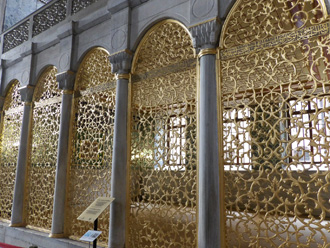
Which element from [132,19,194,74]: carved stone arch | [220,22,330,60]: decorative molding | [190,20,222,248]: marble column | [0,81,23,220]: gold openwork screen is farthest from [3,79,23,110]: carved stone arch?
[220,22,330,60]: decorative molding

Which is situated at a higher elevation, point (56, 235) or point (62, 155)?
point (62, 155)

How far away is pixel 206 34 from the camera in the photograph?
11.7 feet

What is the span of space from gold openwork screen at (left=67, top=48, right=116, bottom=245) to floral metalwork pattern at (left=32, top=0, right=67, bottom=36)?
1.53 metres

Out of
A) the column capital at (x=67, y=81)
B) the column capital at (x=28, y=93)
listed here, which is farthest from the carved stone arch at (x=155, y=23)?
the column capital at (x=28, y=93)

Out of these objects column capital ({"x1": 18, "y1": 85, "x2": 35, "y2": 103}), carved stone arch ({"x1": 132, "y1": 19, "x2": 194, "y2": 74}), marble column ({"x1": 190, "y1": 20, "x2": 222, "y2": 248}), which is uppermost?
carved stone arch ({"x1": 132, "y1": 19, "x2": 194, "y2": 74})

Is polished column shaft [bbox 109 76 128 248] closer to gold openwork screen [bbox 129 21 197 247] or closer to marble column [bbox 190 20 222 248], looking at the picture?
gold openwork screen [bbox 129 21 197 247]

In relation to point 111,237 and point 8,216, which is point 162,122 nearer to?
point 111,237

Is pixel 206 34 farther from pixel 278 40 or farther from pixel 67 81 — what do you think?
pixel 67 81

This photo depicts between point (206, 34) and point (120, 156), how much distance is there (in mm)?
2106

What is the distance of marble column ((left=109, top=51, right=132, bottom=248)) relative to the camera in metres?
4.02

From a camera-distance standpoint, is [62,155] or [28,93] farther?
[28,93]

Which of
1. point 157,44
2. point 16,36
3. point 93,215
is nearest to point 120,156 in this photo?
point 93,215

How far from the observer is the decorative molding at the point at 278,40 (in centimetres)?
288

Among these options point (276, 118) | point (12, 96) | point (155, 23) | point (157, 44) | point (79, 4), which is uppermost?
point (79, 4)
